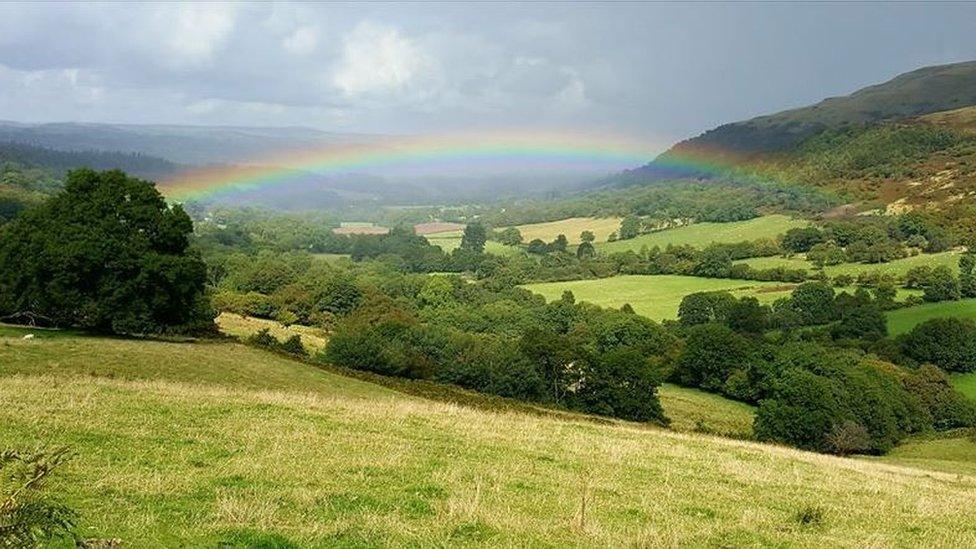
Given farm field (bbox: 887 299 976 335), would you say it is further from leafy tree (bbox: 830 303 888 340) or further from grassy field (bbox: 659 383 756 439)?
grassy field (bbox: 659 383 756 439)

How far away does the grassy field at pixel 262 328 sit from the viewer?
266 feet

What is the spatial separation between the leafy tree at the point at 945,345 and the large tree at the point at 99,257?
98.1 metres

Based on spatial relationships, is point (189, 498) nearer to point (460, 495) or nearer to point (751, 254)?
point (460, 495)

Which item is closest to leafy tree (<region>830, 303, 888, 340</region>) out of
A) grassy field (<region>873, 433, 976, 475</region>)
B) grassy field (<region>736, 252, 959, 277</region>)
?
grassy field (<region>736, 252, 959, 277</region>)

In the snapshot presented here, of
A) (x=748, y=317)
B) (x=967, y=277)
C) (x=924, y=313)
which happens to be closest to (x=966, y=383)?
(x=924, y=313)

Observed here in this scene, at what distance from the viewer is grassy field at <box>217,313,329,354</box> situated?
266 ft

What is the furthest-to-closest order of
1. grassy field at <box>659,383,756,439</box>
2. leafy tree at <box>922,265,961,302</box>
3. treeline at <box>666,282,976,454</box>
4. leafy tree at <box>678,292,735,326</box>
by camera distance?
leafy tree at <box>678,292,735,326</box> → leafy tree at <box>922,265,961,302</box> → grassy field at <box>659,383,756,439</box> → treeline at <box>666,282,976,454</box>

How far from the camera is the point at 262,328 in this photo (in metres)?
87.4

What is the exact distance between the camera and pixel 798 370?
76188 mm

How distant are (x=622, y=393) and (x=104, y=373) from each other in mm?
48510

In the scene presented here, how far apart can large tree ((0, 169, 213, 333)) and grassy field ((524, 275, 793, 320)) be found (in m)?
99.5

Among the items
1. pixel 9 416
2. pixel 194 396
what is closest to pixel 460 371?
pixel 194 396

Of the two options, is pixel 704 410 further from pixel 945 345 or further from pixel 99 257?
pixel 99 257

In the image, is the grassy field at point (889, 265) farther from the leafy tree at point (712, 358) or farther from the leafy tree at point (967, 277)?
the leafy tree at point (712, 358)
